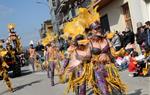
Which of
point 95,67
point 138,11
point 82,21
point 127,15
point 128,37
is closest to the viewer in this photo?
point 95,67

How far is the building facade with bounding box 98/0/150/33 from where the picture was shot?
21703 millimetres

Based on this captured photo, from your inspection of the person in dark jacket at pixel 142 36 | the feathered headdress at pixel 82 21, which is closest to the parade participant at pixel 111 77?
the feathered headdress at pixel 82 21

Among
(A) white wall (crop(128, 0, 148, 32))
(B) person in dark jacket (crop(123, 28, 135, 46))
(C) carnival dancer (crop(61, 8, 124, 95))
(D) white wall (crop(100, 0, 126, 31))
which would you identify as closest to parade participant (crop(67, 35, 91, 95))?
(C) carnival dancer (crop(61, 8, 124, 95))

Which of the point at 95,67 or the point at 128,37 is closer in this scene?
the point at 95,67

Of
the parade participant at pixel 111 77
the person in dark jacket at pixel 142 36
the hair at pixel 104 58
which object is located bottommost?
the parade participant at pixel 111 77

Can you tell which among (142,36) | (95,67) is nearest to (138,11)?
(142,36)

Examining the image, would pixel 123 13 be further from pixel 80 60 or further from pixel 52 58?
pixel 80 60

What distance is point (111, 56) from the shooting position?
1027cm

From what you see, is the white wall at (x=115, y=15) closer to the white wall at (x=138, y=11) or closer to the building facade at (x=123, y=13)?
the building facade at (x=123, y=13)

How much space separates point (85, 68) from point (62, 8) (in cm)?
5054

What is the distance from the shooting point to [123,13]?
988 inches

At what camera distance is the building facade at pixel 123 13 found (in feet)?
71.2

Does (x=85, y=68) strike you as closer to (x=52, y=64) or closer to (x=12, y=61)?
(x=52, y=64)

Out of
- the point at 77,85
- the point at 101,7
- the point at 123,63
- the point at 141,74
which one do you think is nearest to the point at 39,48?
the point at 101,7
